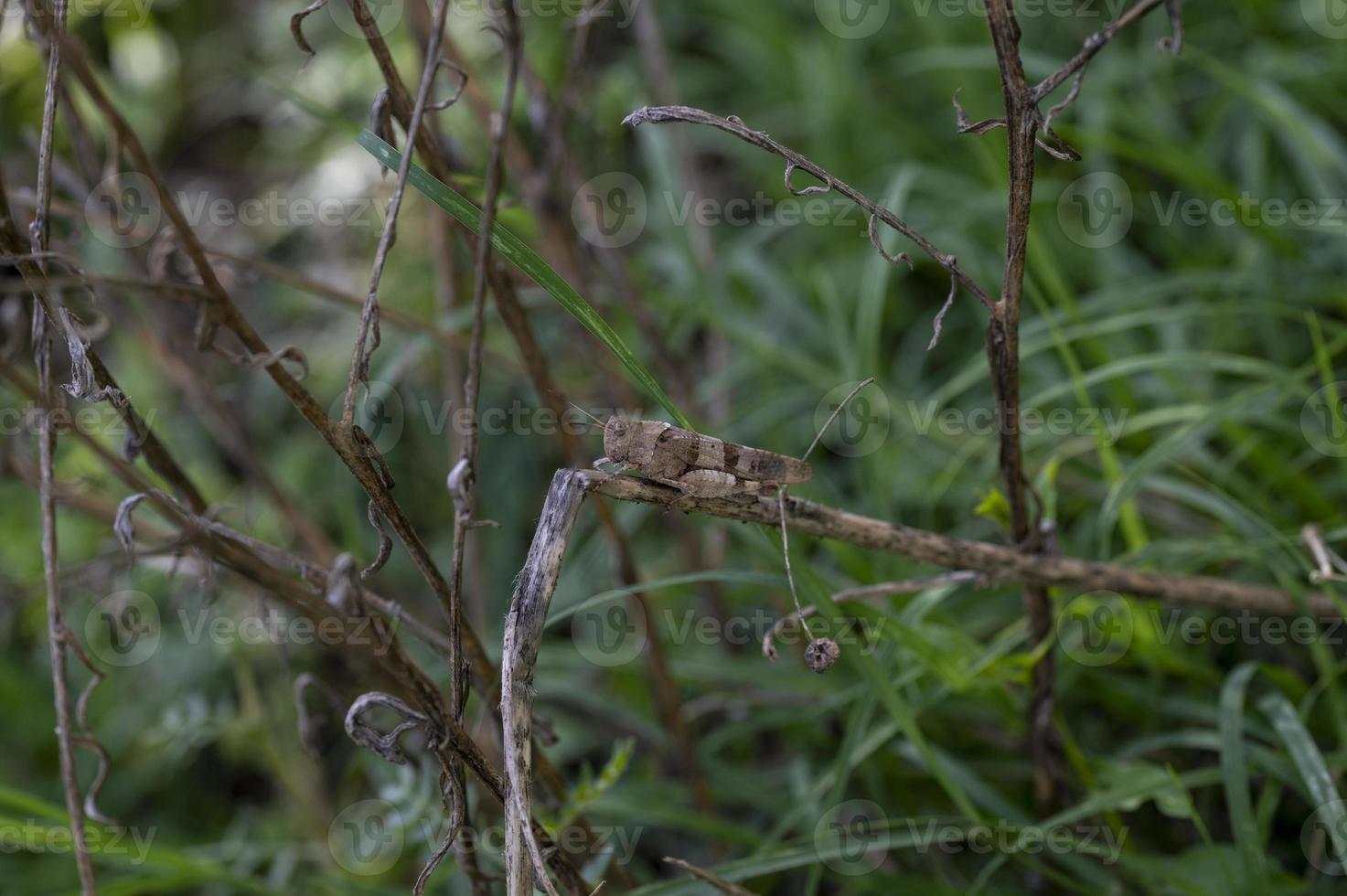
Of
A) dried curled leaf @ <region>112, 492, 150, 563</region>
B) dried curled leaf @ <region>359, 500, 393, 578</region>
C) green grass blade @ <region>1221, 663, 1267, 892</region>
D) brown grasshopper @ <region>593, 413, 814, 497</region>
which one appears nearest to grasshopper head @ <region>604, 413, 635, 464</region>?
brown grasshopper @ <region>593, 413, 814, 497</region>

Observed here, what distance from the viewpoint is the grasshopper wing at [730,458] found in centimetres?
95

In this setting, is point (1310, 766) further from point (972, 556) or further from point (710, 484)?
point (710, 484)

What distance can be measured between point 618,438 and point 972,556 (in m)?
0.53

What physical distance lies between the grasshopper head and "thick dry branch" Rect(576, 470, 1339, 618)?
24 millimetres

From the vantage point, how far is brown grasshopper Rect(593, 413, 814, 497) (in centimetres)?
94

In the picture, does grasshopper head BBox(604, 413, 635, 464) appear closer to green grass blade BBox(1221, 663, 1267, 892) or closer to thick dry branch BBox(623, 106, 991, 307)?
thick dry branch BBox(623, 106, 991, 307)

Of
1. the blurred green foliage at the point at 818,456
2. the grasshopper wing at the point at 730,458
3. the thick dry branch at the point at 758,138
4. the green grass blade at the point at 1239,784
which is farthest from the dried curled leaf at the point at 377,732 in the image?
the green grass blade at the point at 1239,784

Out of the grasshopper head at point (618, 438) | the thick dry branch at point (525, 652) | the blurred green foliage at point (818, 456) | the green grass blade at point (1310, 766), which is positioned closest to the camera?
the thick dry branch at point (525, 652)

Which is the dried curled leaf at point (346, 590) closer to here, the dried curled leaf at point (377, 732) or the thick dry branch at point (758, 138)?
the dried curled leaf at point (377, 732)

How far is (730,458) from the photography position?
99cm

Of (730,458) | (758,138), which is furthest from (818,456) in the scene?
(758,138)

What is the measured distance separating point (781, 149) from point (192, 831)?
224 centimetres

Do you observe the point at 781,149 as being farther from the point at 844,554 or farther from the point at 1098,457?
the point at 1098,457

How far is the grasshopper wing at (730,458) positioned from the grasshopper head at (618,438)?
3 cm
